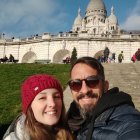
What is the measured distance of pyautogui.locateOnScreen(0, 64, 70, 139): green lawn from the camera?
→ 13.0 m

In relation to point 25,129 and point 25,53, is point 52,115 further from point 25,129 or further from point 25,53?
point 25,53

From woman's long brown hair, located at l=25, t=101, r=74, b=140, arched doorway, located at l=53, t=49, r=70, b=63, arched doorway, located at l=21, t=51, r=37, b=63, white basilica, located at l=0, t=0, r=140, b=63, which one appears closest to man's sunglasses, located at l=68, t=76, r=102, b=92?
woman's long brown hair, located at l=25, t=101, r=74, b=140

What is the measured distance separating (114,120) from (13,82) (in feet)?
57.2

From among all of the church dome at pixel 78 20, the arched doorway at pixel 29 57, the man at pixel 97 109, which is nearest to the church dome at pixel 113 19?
the church dome at pixel 78 20

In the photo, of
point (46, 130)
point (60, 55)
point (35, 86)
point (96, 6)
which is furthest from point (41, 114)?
point (96, 6)

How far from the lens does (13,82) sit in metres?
20.5

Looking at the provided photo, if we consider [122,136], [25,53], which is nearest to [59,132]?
[122,136]

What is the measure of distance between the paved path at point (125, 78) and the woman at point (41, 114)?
8853mm

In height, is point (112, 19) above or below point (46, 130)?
above

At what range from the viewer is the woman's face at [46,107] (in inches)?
166

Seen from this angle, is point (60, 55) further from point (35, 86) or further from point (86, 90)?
point (86, 90)

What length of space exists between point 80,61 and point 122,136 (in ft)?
4.34

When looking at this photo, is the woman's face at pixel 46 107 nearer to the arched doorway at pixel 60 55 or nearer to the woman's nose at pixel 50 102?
the woman's nose at pixel 50 102

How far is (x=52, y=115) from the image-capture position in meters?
4.23
